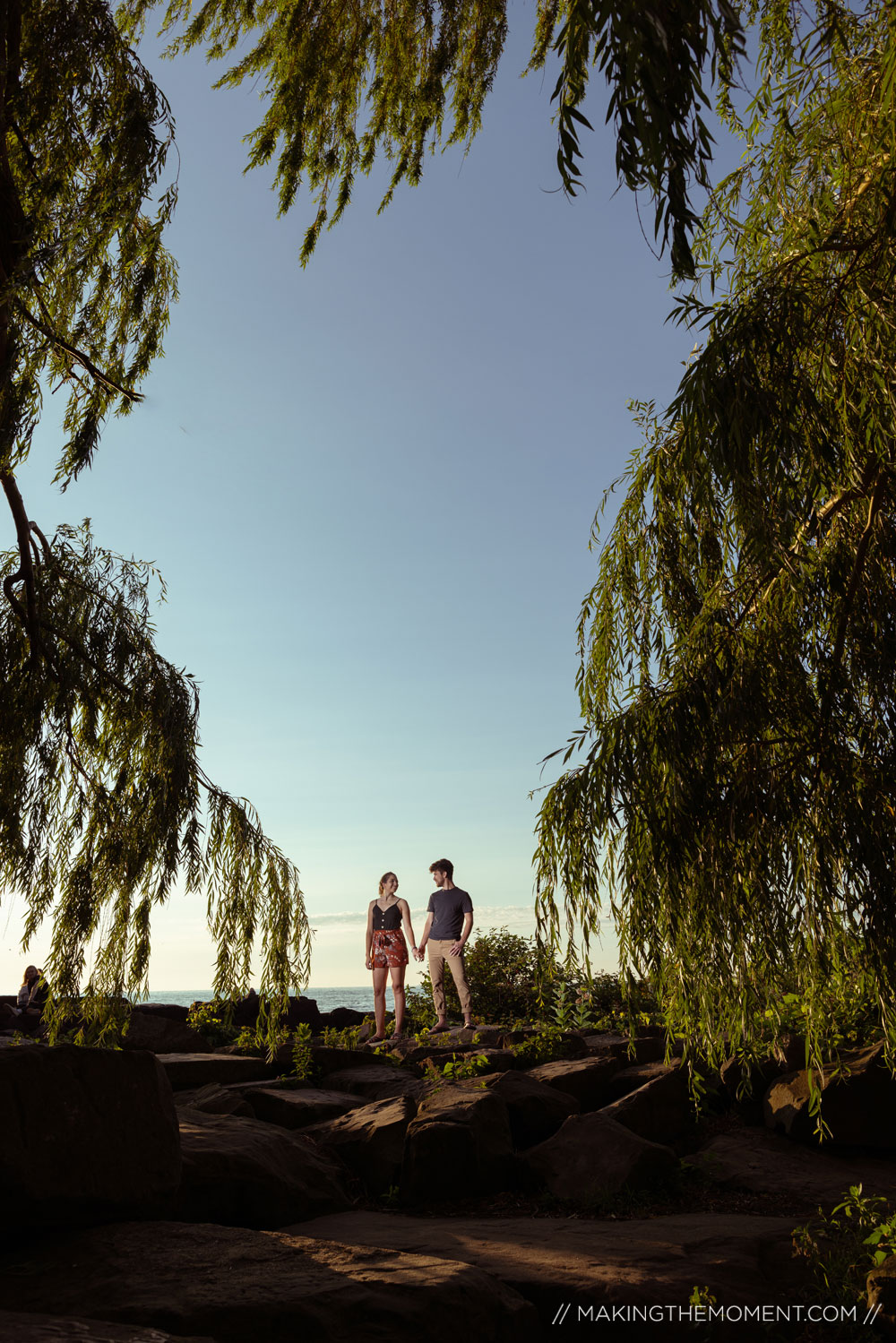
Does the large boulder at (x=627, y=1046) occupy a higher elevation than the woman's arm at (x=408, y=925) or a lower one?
lower

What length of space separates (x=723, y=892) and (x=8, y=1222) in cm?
416

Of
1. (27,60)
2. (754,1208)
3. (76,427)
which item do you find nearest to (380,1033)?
(754,1208)

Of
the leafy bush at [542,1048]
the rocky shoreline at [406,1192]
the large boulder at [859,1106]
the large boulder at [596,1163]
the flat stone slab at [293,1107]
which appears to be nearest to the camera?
the rocky shoreline at [406,1192]

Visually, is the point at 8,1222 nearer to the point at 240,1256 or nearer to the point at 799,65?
the point at 240,1256

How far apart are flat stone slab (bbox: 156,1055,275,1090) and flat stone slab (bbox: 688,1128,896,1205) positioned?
14.6ft

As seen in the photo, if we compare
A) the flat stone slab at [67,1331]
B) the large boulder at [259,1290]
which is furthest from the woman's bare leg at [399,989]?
the flat stone slab at [67,1331]

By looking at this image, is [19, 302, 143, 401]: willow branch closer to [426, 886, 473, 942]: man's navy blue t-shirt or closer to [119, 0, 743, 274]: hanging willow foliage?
[119, 0, 743, 274]: hanging willow foliage

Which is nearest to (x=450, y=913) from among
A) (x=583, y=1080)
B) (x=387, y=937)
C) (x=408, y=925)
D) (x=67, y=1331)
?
(x=408, y=925)

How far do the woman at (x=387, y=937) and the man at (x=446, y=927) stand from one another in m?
0.26

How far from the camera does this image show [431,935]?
34.8 ft

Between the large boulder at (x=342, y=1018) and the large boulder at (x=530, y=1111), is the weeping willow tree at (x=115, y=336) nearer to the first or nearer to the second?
the large boulder at (x=530, y=1111)

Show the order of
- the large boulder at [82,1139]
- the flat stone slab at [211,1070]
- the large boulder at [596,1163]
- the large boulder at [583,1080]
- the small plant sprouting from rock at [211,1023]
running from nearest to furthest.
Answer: the large boulder at [82,1139] → the large boulder at [596,1163] → the large boulder at [583,1080] → the flat stone slab at [211,1070] → the small plant sprouting from rock at [211,1023]

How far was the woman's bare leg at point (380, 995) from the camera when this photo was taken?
11023 mm

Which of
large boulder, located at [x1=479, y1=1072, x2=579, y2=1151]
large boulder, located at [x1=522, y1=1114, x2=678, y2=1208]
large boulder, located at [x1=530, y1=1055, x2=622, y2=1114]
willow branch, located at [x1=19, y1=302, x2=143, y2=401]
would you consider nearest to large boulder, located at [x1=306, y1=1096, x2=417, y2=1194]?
large boulder, located at [x1=479, y1=1072, x2=579, y2=1151]
